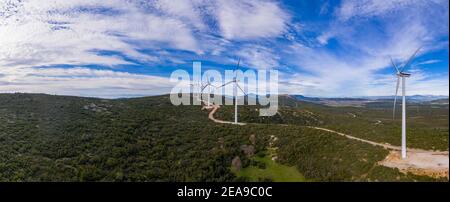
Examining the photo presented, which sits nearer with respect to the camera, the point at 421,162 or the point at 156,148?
the point at 421,162

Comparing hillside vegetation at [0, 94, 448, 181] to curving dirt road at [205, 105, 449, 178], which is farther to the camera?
hillside vegetation at [0, 94, 448, 181]

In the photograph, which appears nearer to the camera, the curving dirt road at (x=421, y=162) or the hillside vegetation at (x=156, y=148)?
the curving dirt road at (x=421, y=162)

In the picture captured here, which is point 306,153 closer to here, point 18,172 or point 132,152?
point 132,152

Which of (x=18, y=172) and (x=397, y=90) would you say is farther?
(x=397, y=90)

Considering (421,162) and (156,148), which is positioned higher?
(421,162)

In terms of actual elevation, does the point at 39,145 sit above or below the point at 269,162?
above

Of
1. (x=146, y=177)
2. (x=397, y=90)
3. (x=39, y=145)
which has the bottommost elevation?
(x=146, y=177)
